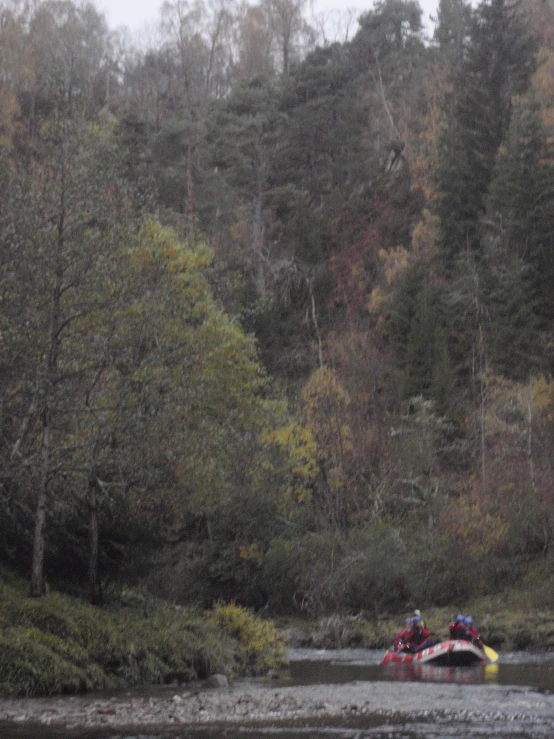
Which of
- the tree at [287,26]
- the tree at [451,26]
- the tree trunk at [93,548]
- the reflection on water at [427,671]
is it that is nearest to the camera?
the reflection on water at [427,671]

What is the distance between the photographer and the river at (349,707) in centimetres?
1373

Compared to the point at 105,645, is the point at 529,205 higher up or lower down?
higher up

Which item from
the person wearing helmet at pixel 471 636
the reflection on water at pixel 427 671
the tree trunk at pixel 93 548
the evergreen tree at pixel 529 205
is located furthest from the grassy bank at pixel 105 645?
the evergreen tree at pixel 529 205

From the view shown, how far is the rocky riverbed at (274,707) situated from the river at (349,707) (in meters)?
0.02

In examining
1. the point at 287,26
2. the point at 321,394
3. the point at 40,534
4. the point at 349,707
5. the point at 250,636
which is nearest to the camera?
the point at 349,707

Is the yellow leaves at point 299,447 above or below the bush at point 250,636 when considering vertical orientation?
above

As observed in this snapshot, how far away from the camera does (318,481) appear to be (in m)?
42.2

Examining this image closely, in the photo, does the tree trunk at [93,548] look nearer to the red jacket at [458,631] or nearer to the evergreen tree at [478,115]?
the red jacket at [458,631]

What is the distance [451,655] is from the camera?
2591cm

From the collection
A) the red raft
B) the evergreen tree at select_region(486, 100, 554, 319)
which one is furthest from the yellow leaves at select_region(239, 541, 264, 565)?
the evergreen tree at select_region(486, 100, 554, 319)

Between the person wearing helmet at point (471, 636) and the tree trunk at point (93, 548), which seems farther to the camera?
the person wearing helmet at point (471, 636)

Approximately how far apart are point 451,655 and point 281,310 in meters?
36.0

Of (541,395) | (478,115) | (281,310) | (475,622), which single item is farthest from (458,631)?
(478,115)

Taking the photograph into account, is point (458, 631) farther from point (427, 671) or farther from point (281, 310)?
point (281, 310)
